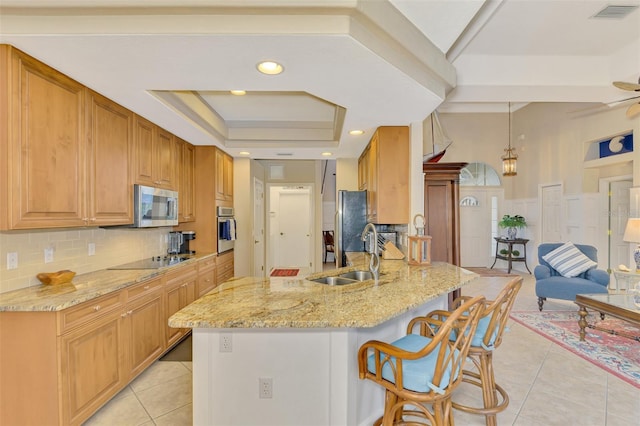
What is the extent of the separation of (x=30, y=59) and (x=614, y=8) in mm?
4009

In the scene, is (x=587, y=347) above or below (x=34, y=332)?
below

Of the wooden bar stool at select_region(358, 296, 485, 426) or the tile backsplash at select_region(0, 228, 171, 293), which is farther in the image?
the tile backsplash at select_region(0, 228, 171, 293)

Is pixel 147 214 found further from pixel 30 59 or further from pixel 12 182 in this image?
pixel 30 59

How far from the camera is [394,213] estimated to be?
131 inches

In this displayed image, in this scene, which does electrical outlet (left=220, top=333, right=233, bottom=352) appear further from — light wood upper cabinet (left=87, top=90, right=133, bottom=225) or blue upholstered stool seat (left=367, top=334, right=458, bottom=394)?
light wood upper cabinet (left=87, top=90, right=133, bottom=225)

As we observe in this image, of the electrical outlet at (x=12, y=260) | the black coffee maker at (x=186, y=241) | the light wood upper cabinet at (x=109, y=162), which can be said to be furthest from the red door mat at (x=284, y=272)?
the electrical outlet at (x=12, y=260)

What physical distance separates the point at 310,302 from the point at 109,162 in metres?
2.13

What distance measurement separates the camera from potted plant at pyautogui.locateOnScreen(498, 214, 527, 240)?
736 centimetres

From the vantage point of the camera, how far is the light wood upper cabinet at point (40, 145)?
Answer: 1801mm

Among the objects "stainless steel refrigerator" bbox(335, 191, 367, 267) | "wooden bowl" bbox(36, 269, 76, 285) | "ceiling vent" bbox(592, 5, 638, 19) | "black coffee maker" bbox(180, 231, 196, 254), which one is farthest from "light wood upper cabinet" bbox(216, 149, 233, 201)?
"ceiling vent" bbox(592, 5, 638, 19)

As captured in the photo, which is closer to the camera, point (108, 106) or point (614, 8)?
point (614, 8)

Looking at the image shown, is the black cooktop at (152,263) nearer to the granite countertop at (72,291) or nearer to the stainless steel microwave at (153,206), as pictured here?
the granite countertop at (72,291)

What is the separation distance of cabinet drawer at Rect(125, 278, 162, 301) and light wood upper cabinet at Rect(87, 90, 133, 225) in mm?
585

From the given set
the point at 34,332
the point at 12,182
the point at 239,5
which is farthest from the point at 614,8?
the point at 34,332
